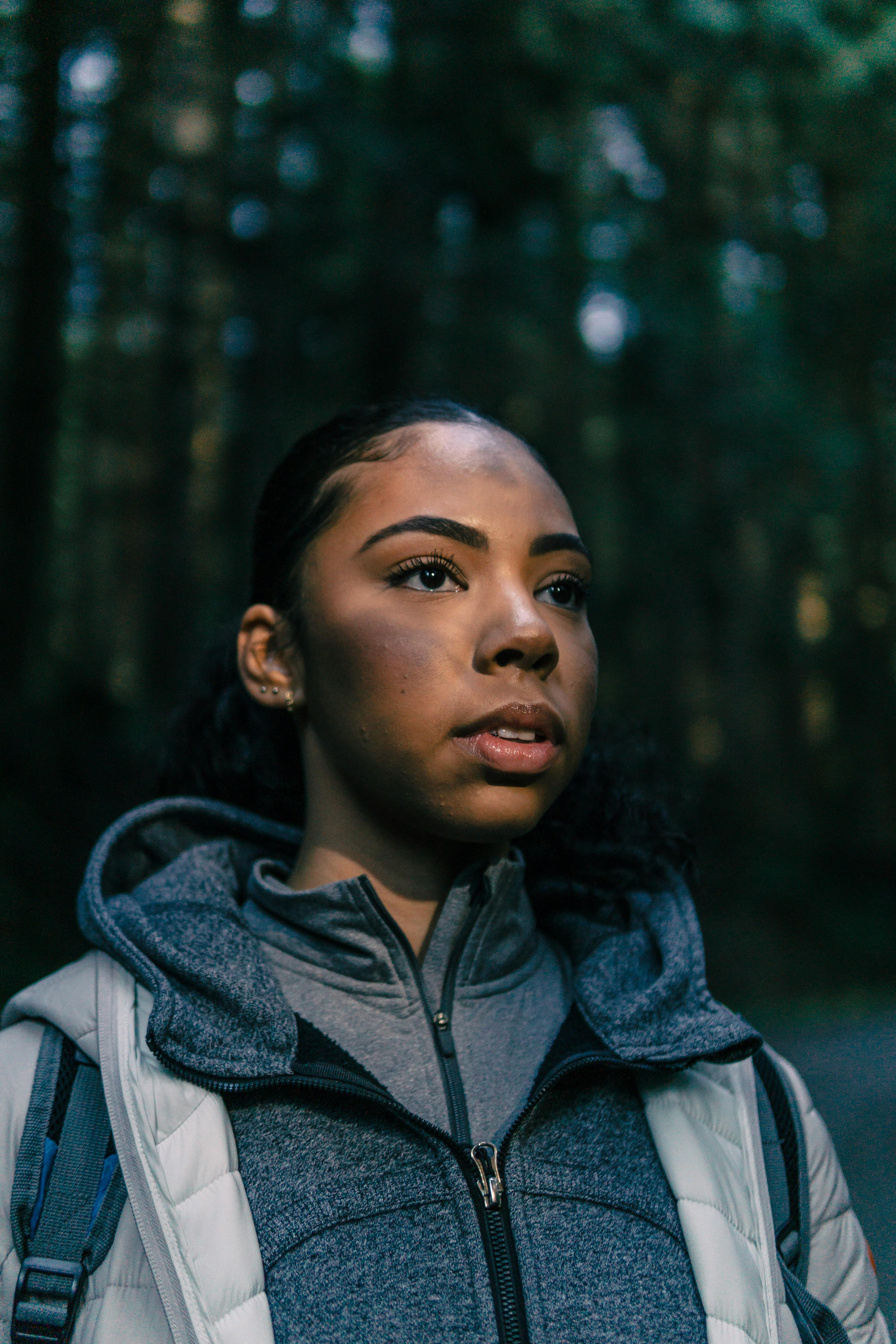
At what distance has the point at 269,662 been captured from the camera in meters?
2.32

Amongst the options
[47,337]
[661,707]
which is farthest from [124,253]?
[661,707]

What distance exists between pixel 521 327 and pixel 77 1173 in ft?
30.1

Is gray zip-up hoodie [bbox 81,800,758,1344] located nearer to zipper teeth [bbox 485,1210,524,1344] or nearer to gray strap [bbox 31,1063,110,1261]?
zipper teeth [bbox 485,1210,524,1344]

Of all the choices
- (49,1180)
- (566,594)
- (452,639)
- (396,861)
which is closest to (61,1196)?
(49,1180)

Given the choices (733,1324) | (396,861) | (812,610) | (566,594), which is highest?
(566,594)

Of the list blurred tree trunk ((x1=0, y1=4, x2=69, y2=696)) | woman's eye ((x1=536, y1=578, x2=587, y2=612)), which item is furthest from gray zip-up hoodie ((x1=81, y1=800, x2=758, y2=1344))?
blurred tree trunk ((x1=0, y1=4, x2=69, y2=696))

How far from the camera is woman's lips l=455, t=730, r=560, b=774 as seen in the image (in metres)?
1.90

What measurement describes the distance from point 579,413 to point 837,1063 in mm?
9495

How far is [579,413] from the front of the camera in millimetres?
13727

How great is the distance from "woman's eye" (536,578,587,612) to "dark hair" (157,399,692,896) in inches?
15.5

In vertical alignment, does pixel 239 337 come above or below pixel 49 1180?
Answer: above

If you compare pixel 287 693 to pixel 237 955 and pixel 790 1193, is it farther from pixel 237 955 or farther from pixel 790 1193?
pixel 790 1193

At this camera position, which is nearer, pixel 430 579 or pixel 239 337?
pixel 430 579

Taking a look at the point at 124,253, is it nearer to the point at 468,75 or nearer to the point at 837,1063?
the point at 468,75
